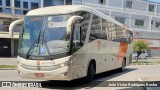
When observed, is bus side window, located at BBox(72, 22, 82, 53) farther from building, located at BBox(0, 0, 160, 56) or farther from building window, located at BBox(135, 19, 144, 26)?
building window, located at BBox(135, 19, 144, 26)

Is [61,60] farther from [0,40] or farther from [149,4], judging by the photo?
[149,4]

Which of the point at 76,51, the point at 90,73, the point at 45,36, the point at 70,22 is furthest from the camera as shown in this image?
the point at 90,73

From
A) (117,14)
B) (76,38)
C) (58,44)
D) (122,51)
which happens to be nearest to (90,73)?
(76,38)

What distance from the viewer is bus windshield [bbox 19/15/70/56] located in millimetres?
11016

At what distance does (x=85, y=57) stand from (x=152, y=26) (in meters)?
58.3

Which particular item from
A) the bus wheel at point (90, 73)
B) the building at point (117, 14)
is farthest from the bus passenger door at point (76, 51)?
the building at point (117, 14)

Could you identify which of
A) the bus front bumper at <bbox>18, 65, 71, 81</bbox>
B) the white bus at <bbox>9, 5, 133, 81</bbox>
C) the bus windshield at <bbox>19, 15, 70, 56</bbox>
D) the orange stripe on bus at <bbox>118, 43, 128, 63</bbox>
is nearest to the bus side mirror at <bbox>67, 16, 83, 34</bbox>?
the white bus at <bbox>9, 5, 133, 81</bbox>

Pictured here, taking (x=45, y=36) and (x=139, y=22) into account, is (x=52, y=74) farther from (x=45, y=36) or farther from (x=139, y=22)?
(x=139, y=22)

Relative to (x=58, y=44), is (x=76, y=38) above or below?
above

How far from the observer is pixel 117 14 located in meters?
59.4

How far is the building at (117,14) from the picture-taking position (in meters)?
48.8

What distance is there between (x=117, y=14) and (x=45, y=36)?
49358 millimetres

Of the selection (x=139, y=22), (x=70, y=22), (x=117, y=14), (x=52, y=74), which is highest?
(x=117, y=14)

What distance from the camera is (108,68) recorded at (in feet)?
53.2
